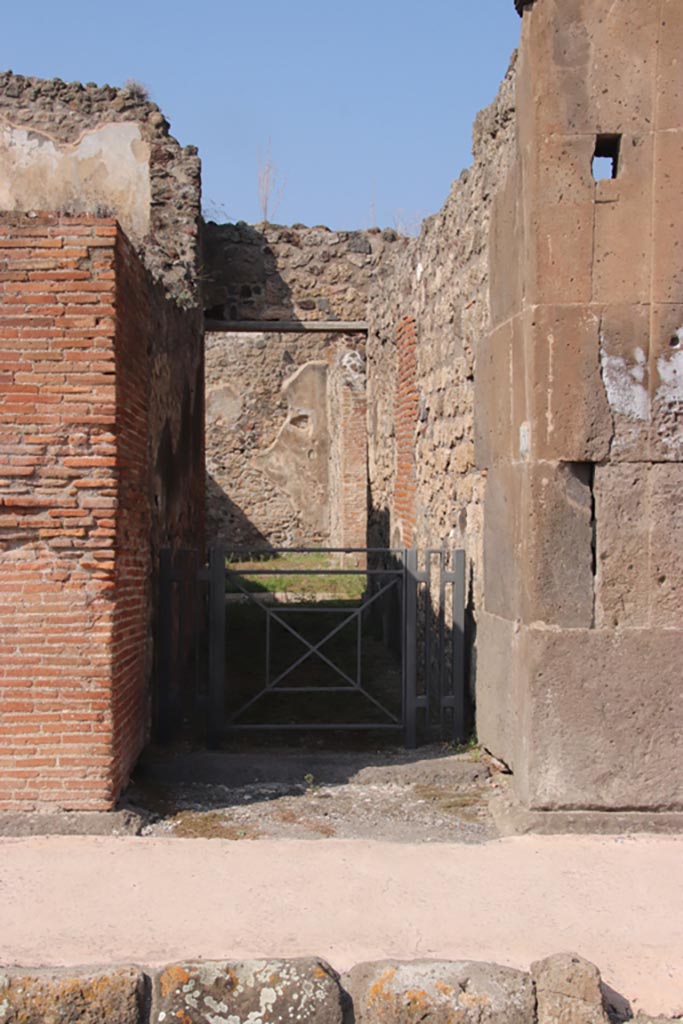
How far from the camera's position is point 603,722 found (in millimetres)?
4801

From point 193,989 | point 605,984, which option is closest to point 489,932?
point 605,984

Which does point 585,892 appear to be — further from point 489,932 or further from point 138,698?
point 138,698

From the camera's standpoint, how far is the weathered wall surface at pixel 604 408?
4.76 meters

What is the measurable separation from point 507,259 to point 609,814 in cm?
294

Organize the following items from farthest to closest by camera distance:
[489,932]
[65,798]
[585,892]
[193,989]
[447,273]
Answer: [447,273] < [65,798] < [585,892] < [489,932] < [193,989]

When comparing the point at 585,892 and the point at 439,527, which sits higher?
the point at 439,527

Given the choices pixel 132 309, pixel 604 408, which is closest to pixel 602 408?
pixel 604 408

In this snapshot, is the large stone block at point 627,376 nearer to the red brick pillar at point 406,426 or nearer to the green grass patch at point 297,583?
the red brick pillar at point 406,426

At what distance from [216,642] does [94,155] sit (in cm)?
516

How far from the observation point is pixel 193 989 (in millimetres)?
3221

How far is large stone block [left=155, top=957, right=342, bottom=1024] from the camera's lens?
3.19 m

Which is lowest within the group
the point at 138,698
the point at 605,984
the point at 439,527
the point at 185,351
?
the point at 605,984

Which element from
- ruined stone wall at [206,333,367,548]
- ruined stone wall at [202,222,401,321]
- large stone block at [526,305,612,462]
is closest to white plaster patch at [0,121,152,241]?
ruined stone wall at [202,222,401,321]

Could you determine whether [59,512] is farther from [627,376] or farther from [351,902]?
[627,376]
